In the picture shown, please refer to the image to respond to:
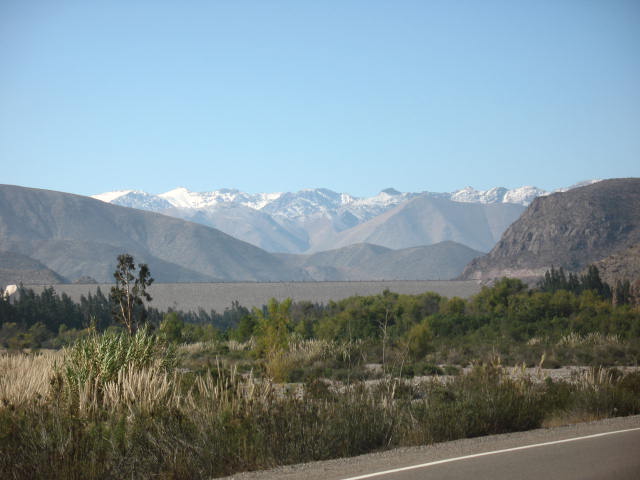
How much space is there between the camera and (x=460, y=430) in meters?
10.1

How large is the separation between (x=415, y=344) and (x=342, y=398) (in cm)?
2073

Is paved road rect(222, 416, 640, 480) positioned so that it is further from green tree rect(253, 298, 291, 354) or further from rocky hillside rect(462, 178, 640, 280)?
rocky hillside rect(462, 178, 640, 280)

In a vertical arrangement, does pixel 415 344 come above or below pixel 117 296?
below

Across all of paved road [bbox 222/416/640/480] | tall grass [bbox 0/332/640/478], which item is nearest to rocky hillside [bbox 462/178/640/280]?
tall grass [bbox 0/332/640/478]

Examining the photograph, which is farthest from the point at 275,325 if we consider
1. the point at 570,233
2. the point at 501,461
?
the point at 570,233

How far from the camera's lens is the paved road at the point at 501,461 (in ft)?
24.3

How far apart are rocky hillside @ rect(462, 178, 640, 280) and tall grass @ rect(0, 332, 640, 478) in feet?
387

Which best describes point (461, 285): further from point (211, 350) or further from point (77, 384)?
point (77, 384)

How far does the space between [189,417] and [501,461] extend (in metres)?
3.75

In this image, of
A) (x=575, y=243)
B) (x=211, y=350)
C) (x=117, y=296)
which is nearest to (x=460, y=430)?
(x=117, y=296)

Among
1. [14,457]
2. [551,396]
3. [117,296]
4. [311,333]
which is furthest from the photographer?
[311,333]

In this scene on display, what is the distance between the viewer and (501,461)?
805cm

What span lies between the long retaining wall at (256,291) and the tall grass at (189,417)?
253ft

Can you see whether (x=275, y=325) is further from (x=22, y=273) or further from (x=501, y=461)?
(x=22, y=273)
